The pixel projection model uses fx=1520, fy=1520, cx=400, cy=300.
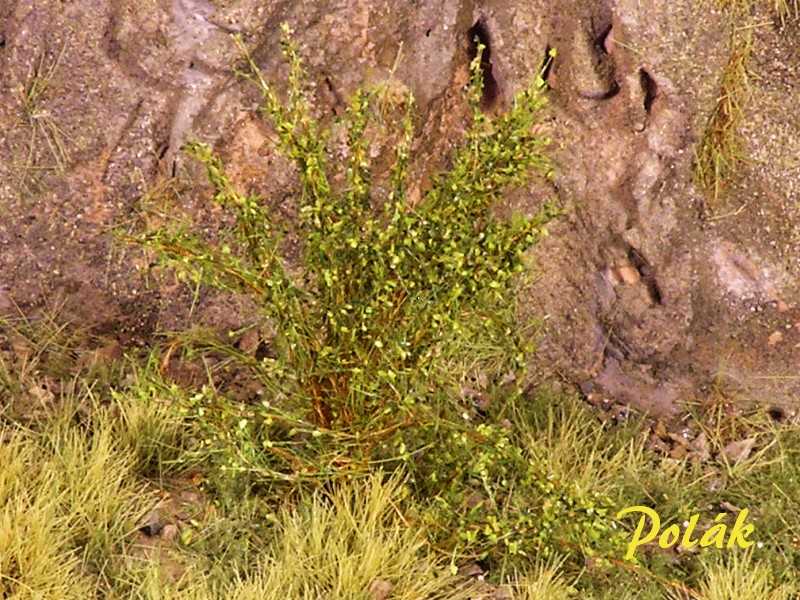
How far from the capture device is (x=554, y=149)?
Result: 4918 mm

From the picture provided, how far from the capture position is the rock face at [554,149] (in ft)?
15.8

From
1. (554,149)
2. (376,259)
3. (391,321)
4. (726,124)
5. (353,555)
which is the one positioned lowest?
(353,555)

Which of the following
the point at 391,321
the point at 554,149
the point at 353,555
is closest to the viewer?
the point at 353,555

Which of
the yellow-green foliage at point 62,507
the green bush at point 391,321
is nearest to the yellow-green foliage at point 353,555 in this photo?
the green bush at point 391,321

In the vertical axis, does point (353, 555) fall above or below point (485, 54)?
below

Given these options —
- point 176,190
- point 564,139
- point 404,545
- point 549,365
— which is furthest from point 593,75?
point 404,545

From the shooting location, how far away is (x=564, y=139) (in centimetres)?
494

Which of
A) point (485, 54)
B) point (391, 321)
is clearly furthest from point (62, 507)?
point (485, 54)

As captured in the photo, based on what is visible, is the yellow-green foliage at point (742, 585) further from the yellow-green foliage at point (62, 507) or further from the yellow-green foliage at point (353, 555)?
the yellow-green foliage at point (62, 507)

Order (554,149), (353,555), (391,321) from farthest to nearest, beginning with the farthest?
1. (554,149)
2. (391,321)
3. (353,555)

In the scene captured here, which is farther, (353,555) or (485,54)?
(485,54)

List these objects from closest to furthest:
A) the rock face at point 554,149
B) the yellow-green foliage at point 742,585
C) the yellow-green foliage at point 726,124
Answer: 1. the yellow-green foliage at point 742,585
2. the rock face at point 554,149
3. the yellow-green foliage at point 726,124

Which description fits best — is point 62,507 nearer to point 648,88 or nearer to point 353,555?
point 353,555

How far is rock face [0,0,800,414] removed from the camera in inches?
190
